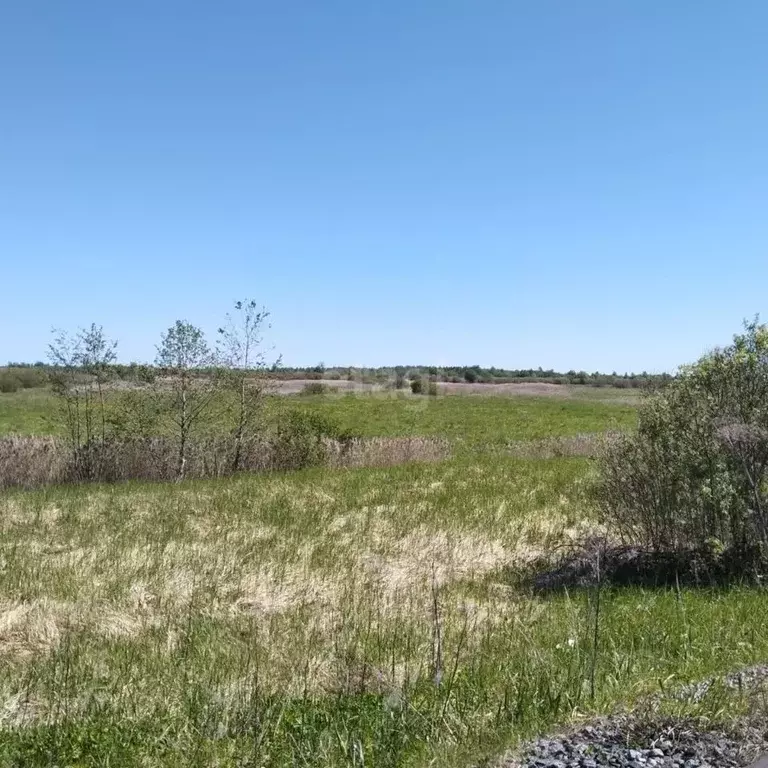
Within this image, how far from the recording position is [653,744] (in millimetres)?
3305

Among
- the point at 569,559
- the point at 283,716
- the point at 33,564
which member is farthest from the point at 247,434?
the point at 283,716

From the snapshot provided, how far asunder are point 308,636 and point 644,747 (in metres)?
3.50

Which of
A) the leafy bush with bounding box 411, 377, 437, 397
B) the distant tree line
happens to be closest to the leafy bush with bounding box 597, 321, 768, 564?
the distant tree line

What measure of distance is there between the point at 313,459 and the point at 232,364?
392cm

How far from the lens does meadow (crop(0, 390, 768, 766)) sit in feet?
12.4

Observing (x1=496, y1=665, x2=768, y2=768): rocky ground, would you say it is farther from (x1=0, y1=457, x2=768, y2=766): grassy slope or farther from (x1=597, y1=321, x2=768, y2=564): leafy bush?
(x1=597, y1=321, x2=768, y2=564): leafy bush

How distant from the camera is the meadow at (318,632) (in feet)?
12.4

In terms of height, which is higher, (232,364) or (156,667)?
(232,364)

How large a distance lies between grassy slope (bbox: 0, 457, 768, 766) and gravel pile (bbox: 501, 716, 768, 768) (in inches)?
8.9

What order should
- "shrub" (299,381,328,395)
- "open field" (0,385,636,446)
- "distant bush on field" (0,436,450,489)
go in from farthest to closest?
"shrub" (299,381,328,395)
"open field" (0,385,636,446)
"distant bush on field" (0,436,450,489)

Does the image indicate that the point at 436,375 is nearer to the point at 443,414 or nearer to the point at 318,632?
the point at 443,414

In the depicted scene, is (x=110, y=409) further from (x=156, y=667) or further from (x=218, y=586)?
(x=156, y=667)

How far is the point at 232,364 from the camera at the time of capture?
20.9 meters

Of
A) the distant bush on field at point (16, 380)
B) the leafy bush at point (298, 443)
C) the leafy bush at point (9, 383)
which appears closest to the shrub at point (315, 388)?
the distant bush on field at point (16, 380)
